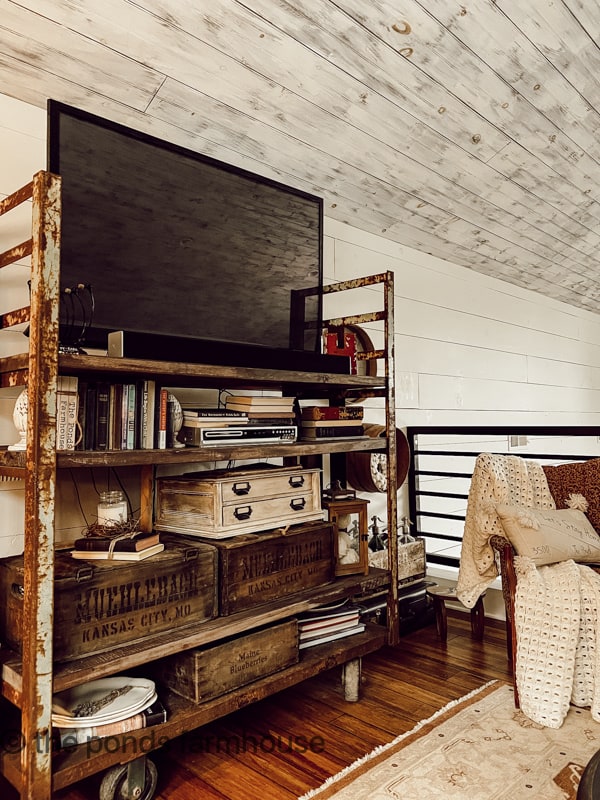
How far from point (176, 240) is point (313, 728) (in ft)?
5.56

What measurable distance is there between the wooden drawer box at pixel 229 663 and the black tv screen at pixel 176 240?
3.18ft

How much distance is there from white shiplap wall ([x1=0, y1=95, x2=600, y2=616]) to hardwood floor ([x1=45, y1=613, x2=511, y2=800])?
0.95 m

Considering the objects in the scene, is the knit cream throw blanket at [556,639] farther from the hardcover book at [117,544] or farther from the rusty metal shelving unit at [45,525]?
the hardcover book at [117,544]

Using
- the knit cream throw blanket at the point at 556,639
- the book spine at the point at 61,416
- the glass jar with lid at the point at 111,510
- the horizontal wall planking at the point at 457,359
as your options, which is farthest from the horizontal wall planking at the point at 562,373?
the book spine at the point at 61,416

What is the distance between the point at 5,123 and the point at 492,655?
9.09 ft

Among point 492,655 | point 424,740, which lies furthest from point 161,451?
point 492,655

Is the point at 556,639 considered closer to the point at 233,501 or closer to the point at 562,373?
the point at 233,501

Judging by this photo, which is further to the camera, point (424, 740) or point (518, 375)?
point (518, 375)

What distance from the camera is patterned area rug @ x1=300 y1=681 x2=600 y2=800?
1611mm

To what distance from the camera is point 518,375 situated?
179 inches

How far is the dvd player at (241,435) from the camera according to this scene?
187cm

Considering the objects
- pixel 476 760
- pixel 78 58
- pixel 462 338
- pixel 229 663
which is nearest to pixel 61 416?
pixel 229 663

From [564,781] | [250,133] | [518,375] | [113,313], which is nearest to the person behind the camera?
[564,781]

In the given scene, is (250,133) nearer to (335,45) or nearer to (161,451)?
(335,45)
